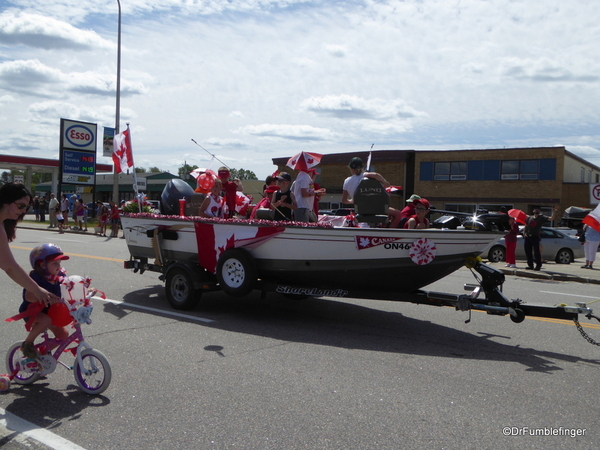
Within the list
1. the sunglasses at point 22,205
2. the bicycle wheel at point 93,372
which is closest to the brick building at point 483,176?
the bicycle wheel at point 93,372

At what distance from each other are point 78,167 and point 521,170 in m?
28.5

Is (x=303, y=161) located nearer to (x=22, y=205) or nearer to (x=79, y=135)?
(x=22, y=205)

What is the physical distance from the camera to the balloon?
4.57 metres

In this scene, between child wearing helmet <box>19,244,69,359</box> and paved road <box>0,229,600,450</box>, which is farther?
child wearing helmet <box>19,244,69,359</box>

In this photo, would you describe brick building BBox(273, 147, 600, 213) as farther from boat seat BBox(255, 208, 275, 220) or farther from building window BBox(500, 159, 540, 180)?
boat seat BBox(255, 208, 275, 220)

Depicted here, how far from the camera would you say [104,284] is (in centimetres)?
1052

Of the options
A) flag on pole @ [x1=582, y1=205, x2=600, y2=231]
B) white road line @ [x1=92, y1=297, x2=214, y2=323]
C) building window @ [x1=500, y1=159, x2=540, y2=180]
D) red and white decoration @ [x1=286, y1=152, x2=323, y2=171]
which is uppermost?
building window @ [x1=500, y1=159, x2=540, y2=180]

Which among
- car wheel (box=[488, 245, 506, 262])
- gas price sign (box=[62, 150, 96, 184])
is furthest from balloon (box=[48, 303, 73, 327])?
gas price sign (box=[62, 150, 96, 184])

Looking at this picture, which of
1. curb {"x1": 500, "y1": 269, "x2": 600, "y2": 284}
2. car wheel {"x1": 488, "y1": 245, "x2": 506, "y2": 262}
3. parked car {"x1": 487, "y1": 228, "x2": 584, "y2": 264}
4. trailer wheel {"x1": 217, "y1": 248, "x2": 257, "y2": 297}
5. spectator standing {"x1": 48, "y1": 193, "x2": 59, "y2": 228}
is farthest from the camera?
spectator standing {"x1": 48, "y1": 193, "x2": 59, "y2": 228}

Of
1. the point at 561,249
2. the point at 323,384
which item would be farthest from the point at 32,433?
the point at 561,249

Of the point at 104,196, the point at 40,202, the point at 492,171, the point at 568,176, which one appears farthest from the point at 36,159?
the point at 568,176

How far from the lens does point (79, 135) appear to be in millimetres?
33031

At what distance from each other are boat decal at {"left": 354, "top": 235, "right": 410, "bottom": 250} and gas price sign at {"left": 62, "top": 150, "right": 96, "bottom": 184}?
2960 cm

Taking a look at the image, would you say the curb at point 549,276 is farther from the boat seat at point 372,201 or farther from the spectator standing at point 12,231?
the spectator standing at point 12,231
